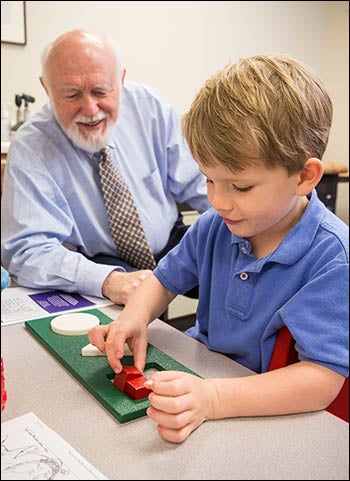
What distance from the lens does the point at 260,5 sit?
2.23 ft

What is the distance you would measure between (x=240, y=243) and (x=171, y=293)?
16 cm

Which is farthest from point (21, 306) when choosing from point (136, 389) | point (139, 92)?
point (139, 92)

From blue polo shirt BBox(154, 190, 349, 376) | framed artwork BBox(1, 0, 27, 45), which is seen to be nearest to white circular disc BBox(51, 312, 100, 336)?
blue polo shirt BBox(154, 190, 349, 376)

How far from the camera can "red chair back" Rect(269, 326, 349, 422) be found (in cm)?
51

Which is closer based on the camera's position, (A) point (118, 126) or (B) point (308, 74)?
(B) point (308, 74)

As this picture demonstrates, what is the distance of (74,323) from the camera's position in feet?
2.16

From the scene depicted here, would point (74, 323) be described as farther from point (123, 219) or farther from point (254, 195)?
point (123, 219)

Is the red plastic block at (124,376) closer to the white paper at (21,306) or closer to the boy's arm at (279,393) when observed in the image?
the boy's arm at (279,393)

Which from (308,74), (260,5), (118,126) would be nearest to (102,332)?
(308,74)

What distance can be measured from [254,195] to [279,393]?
182mm

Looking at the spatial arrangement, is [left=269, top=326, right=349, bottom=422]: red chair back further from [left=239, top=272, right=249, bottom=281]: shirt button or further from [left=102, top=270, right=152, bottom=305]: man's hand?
[left=102, top=270, right=152, bottom=305]: man's hand

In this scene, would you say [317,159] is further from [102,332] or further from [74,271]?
[74,271]

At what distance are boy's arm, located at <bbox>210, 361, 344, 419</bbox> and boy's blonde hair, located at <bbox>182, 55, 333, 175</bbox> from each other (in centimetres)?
19

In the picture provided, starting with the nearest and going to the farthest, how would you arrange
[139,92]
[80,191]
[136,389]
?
[136,389]
[80,191]
[139,92]
